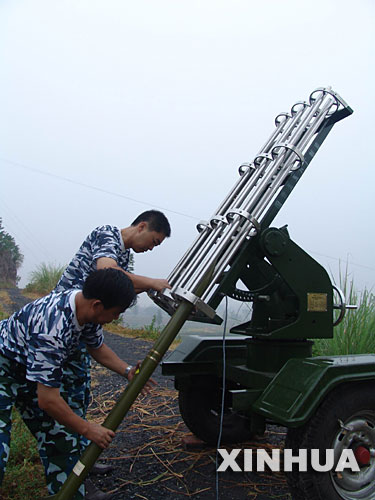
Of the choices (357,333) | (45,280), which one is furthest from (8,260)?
(357,333)

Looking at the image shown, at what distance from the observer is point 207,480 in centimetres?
287

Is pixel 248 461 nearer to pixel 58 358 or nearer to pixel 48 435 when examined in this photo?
pixel 48 435

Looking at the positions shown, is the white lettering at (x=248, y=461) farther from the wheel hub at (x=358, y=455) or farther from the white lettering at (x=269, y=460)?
the wheel hub at (x=358, y=455)

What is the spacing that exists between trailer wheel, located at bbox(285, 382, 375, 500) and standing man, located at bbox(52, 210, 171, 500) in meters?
1.16

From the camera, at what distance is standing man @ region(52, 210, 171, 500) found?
Result: 2.67m

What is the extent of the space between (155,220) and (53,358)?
1306 mm

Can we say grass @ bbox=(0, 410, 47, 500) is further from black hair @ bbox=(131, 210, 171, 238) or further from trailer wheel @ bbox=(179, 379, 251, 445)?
black hair @ bbox=(131, 210, 171, 238)

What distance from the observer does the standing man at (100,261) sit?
2.67 meters

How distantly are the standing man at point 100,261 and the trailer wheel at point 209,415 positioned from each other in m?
0.74

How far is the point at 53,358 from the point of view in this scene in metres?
1.93

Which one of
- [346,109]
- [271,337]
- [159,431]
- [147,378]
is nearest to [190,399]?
[159,431]

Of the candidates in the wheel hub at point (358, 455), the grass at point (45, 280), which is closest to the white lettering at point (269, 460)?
the wheel hub at point (358, 455)

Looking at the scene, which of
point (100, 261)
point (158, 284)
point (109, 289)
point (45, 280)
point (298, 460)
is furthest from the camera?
point (45, 280)

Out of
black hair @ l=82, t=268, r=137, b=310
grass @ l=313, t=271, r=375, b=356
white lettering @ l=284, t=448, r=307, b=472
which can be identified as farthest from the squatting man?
grass @ l=313, t=271, r=375, b=356
